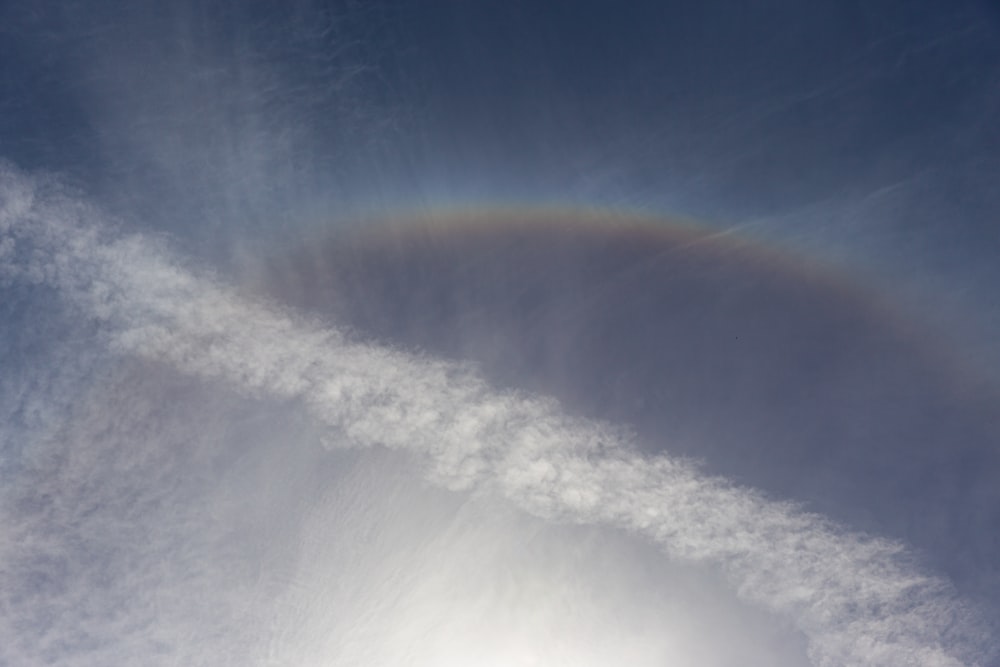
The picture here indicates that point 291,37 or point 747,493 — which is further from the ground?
point 291,37

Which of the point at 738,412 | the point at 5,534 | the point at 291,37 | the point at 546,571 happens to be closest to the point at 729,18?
the point at 738,412

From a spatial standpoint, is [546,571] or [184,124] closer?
[546,571]

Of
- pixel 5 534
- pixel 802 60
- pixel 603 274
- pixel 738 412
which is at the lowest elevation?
pixel 5 534

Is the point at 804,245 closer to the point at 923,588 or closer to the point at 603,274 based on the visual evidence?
the point at 603,274

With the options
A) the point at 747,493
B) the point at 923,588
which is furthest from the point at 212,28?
the point at 923,588

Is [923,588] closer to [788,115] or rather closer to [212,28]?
[788,115]

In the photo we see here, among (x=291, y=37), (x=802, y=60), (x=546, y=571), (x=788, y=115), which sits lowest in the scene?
(x=546, y=571)

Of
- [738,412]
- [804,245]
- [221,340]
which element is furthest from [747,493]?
[221,340]

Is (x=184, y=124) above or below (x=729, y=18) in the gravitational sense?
below
